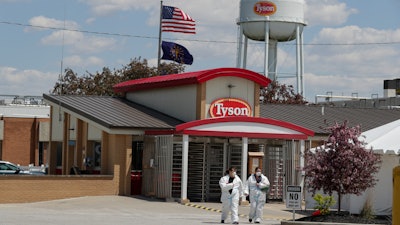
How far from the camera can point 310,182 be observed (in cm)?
2956

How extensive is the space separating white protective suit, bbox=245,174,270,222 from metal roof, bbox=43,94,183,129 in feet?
29.8

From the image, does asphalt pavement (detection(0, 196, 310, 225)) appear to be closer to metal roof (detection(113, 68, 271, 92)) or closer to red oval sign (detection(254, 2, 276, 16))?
metal roof (detection(113, 68, 271, 92))

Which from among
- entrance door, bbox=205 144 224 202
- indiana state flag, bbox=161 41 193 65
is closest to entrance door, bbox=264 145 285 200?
entrance door, bbox=205 144 224 202

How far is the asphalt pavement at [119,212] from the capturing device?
27.6m

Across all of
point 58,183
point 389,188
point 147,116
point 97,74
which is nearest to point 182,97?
point 147,116

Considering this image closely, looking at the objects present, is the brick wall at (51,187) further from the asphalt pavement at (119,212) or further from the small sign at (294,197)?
the small sign at (294,197)

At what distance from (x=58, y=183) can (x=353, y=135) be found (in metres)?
12.5

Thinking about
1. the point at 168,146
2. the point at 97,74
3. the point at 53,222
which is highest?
the point at 97,74

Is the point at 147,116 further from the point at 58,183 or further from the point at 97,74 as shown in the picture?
the point at 97,74

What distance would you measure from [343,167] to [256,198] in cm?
273

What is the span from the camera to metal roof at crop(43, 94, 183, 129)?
38.5 metres

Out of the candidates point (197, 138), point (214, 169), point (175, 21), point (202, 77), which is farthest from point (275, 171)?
point (175, 21)

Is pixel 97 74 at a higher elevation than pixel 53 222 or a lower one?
higher

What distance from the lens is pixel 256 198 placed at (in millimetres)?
29406
